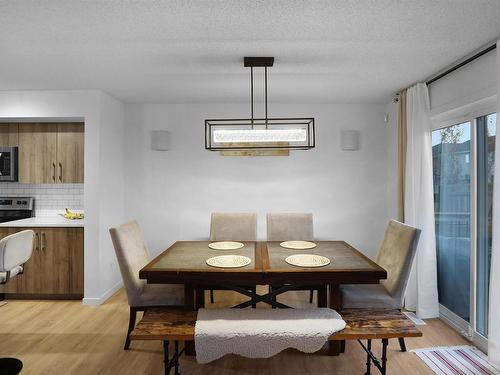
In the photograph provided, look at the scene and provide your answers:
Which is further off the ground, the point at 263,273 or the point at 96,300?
the point at 263,273

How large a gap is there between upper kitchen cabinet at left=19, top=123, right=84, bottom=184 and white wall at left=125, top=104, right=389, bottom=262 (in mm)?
670

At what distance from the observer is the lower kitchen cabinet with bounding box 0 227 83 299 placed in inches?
146

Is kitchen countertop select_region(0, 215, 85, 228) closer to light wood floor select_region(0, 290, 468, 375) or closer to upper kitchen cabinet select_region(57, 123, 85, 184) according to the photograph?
upper kitchen cabinet select_region(57, 123, 85, 184)

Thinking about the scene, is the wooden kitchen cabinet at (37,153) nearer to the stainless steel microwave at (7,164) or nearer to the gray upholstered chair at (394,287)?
the stainless steel microwave at (7,164)

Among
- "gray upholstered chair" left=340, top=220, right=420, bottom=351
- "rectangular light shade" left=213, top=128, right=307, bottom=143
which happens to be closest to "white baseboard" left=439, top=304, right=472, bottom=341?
"gray upholstered chair" left=340, top=220, right=420, bottom=351

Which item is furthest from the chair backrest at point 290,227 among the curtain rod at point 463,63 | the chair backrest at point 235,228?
the curtain rod at point 463,63

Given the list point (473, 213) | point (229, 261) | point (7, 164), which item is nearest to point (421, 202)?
point (473, 213)

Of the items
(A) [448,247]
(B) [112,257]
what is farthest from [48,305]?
(A) [448,247]

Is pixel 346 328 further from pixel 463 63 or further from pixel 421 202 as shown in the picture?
pixel 463 63

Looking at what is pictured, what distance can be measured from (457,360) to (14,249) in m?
3.60

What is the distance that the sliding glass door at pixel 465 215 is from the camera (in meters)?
2.74

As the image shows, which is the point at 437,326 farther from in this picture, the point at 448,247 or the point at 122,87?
the point at 122,87

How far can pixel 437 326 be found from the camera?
10.2 feet

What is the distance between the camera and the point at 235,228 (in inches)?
141
